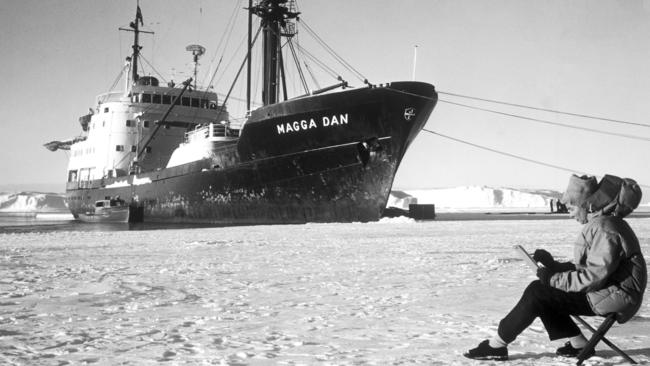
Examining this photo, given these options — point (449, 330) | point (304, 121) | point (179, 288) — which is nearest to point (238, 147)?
point (304, 121)

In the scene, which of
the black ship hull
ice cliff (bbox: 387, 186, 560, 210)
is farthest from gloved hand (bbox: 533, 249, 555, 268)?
ice cliff (bbox: 387, 186, 560, 210)

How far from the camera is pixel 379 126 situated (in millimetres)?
19016

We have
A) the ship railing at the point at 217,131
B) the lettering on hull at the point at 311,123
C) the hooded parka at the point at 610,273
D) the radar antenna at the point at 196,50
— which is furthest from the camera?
the radar antenna at the point at 196,50

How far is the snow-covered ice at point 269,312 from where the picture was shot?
9.91 ft

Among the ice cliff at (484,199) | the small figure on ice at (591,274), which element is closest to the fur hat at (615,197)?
the small figure on ice at (591,274)

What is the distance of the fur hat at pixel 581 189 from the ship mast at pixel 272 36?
21.2m

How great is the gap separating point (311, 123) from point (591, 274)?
1687 cm

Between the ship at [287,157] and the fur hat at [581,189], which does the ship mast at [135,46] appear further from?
the fur hat at [581,189]

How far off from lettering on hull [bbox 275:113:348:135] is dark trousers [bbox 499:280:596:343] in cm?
1615

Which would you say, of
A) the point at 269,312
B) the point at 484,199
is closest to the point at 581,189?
the point at 269,312

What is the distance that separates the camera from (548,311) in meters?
2.83

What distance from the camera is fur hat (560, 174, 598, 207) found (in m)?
2.71

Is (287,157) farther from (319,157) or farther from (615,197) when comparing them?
(615,197)

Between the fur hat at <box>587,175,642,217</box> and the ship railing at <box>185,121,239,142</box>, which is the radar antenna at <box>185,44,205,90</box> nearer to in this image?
the ship railing at <box>185,121,239,142</box>
